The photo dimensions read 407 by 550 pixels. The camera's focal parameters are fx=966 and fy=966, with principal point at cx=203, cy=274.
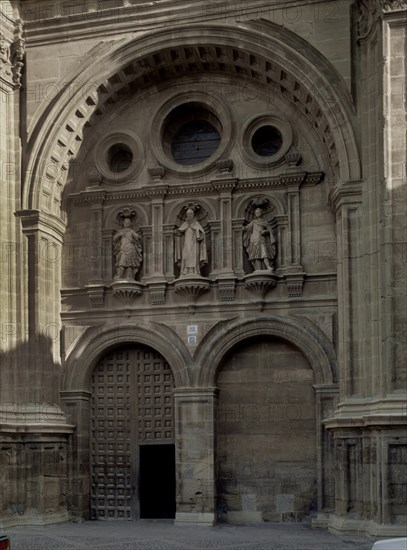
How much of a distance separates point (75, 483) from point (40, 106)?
9.71 m

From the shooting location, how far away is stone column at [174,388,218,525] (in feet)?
77.6

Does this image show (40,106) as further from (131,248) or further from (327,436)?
(327,436)

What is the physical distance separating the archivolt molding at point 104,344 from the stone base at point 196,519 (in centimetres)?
372

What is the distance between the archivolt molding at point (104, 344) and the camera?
80.3ft

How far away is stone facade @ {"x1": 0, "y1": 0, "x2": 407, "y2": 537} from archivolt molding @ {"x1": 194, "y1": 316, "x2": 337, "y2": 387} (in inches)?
2.1

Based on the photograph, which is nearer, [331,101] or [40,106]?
[331,101]

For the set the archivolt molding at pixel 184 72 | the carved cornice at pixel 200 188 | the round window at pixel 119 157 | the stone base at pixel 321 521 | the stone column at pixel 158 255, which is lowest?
the stone base at pixel 321 521

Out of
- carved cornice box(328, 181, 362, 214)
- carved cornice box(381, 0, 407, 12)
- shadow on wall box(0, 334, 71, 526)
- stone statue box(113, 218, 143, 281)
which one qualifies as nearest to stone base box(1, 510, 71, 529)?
shadow on wall box(0, 334, 71, 526)

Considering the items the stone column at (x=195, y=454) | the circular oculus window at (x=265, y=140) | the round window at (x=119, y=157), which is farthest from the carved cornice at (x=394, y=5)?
the stone column at (x=195, y=454)

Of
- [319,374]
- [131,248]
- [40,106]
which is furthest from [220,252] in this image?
[40,106]

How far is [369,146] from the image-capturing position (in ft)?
72.0

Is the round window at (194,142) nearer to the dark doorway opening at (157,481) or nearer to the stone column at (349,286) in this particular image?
the stone column at (349,286)

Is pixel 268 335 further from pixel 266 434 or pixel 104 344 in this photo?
pixel 104 344

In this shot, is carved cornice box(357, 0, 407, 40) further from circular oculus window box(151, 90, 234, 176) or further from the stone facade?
circular oculus window box(151, 90, 234, 176)
